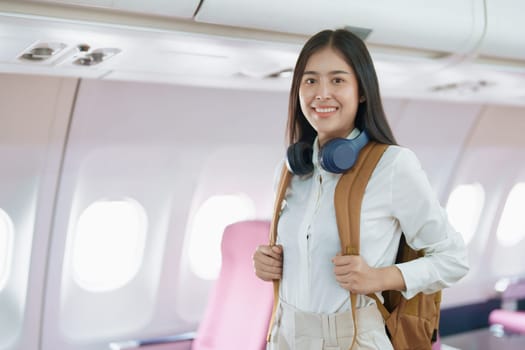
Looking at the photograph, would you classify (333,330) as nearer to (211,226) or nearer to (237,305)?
(237,305)

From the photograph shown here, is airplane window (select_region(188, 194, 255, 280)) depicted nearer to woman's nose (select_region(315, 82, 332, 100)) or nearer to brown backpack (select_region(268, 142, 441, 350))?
brown backpack (select_region(268, 142, 441, 350))

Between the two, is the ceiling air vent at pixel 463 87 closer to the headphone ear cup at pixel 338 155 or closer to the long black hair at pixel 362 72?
the long black hair at pixel 362 72

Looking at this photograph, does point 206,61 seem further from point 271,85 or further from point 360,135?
point 360,135

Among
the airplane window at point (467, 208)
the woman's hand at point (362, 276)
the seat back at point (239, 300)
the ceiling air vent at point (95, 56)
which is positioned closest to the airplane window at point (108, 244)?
the seat back at point (239, 300)

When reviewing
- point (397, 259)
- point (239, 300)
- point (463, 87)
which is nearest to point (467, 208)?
point (463, 87)

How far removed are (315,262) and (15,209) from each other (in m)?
2.26

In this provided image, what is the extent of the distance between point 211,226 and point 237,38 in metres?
2.21

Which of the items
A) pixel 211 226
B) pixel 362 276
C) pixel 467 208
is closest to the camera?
pixel 362 276

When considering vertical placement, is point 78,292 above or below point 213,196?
below

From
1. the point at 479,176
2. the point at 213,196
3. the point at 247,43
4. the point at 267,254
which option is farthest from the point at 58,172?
the point at 479,176

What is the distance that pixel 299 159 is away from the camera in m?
2.03

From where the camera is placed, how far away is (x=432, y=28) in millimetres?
2924

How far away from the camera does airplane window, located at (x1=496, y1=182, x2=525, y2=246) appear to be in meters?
6.84

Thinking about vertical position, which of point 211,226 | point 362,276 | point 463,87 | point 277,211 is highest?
point 463,87
